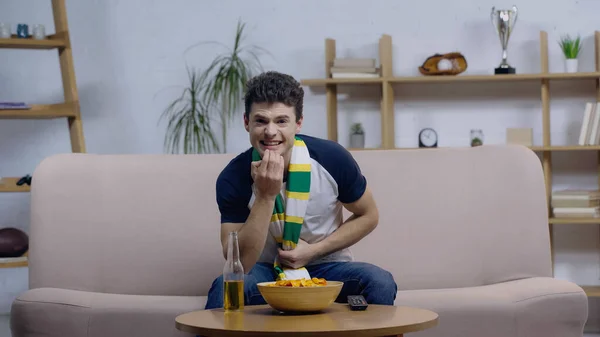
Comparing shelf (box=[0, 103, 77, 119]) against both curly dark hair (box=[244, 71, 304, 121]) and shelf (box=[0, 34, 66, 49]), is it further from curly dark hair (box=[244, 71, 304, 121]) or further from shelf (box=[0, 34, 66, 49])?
curly dark hair (box=[244, 71, 304, 121])

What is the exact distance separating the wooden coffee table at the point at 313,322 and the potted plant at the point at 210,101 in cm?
306

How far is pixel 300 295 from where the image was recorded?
1.88 metres

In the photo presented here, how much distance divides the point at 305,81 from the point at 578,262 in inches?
74.0

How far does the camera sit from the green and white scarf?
236 centimetres

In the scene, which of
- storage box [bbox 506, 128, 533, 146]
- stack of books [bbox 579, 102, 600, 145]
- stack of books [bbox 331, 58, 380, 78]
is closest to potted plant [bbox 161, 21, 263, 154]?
stack of books [bbox 331, 58, 380, 78]

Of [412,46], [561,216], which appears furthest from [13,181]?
[561,216]

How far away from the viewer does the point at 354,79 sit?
477 centimetres

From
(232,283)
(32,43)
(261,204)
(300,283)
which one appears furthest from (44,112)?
(300,283)

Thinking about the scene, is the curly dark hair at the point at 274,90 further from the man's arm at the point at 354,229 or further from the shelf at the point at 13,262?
the shelf at the point at 13,262

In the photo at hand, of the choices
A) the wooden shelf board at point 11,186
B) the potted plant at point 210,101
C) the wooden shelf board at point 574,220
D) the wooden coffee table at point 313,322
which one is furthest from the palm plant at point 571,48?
the wooden coffee table at point 313,322

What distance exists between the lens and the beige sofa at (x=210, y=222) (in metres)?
3.04

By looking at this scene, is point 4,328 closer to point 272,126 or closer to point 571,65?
point 272,126

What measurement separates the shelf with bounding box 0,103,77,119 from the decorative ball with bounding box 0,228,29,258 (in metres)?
0.61

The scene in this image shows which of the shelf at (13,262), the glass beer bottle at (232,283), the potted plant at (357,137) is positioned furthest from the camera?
the potted plant at (357,137)
